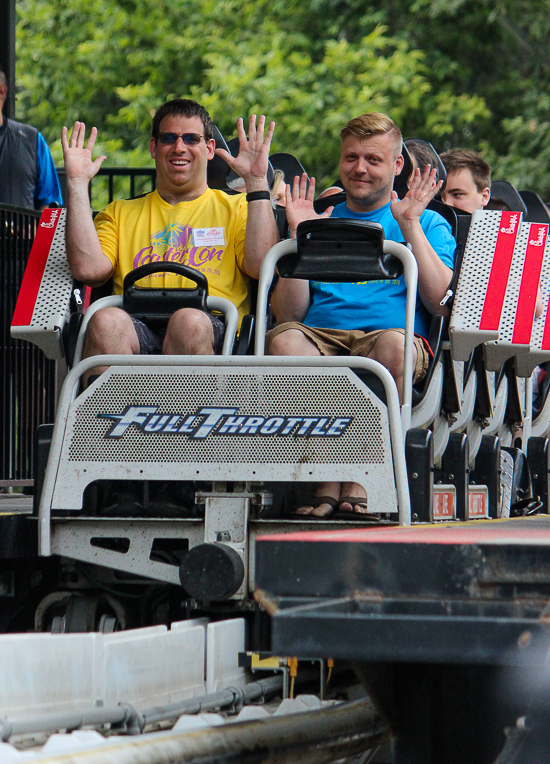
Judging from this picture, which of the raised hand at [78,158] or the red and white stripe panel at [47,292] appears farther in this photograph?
the raised hand at [78,158]

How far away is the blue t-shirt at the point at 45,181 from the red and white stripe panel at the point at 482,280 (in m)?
2.83

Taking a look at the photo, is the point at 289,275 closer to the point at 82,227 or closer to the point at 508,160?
A: the point at 82,227

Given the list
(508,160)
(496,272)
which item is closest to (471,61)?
(508,160)

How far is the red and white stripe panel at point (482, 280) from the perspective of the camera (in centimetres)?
446

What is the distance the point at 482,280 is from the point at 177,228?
1.25 meters

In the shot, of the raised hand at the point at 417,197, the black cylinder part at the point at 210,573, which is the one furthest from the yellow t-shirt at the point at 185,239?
the black cylinder part at the point at 210,573

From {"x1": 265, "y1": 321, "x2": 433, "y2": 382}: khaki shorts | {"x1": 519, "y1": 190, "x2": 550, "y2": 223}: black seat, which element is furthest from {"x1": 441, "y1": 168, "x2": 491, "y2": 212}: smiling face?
{"x1": 265, "y1": 321, "x2": 433, "y2": 382}: khaki shorts

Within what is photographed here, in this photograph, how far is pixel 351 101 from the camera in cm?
1630

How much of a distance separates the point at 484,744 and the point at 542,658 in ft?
1.43

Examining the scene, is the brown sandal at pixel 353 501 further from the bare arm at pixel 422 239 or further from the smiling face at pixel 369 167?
the smiling face at pixel 369 167

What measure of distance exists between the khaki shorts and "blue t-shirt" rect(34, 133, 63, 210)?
2648mm

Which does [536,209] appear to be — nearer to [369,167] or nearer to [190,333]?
[369,167]

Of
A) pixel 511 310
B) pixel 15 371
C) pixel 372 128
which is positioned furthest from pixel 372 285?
pixel 15 371

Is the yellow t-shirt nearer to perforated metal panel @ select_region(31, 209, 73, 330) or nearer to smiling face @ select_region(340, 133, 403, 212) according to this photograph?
perforated metal panel @ select_region(31, 209, 73, 330)
